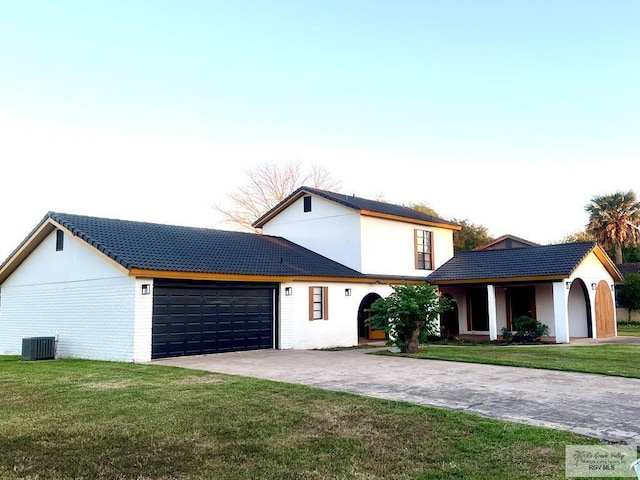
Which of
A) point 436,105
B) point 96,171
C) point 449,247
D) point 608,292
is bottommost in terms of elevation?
point 608,292

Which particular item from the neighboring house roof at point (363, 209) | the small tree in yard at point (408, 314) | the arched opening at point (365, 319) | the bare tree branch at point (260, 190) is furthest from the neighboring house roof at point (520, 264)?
the bare tree branch at point (260, 190)

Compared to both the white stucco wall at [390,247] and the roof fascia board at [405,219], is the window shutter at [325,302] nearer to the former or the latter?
the white stucco wall at [390,247]

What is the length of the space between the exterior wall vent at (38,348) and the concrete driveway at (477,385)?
4096mm

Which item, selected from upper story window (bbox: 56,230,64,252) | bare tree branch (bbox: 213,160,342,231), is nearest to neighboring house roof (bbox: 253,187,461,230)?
upper story window (bbox: 56,230,64,252)

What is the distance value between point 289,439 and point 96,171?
20288 mm

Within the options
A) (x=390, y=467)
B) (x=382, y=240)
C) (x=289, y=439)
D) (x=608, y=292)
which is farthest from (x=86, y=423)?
(x=608, y=292)

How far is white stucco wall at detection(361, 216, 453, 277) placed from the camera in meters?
20.5

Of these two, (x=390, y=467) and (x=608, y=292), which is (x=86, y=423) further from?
(x=608, y=292)

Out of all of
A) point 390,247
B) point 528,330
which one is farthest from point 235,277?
point 528,330

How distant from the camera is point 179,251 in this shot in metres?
15.6

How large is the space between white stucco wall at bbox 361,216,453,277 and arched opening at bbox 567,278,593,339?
5828 millimetres

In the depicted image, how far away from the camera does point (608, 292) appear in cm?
2184

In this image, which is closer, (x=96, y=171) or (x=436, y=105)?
(x=436, y=105)

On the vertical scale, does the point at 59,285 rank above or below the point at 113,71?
below
